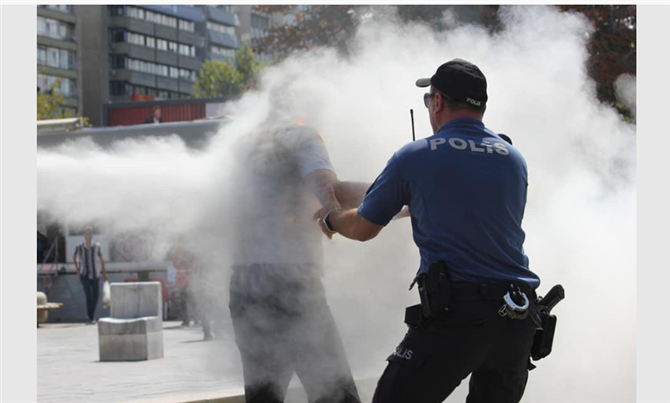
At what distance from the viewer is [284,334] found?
4566mm

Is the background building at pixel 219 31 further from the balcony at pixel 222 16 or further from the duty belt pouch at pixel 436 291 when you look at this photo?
the duty belt pouch at pixel 436 291

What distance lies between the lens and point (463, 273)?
11.1 feet

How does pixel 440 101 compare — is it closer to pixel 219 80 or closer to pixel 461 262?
pixel 461 262

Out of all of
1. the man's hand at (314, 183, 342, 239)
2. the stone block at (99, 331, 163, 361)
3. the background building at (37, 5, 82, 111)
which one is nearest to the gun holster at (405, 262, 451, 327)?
the man's hand at (314, 183, 342, 239)

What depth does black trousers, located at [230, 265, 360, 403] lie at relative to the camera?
4.45 m

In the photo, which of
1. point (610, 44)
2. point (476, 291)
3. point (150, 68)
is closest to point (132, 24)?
point (150, 68)

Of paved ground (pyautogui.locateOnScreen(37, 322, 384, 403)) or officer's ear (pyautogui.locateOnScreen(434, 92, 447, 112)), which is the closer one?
officer's ear (pyautogui.locateOnScreen(434, 92, 447, 112))

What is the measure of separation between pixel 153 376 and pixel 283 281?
372cm

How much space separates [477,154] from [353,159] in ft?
7.48

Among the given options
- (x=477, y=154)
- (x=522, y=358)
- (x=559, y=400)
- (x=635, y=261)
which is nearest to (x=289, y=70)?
(x=477, y=154)

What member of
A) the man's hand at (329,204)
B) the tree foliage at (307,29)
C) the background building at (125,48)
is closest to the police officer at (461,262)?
the man's hand at (329,204)

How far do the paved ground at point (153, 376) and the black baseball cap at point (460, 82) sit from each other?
2.19 metres

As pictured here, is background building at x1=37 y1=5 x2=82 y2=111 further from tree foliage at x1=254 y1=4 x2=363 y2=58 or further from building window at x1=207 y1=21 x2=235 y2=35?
tree foliage at x1=254 y1=4 x2=363 y2=58

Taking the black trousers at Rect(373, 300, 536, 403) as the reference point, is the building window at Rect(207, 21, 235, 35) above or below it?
above
